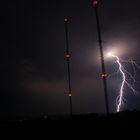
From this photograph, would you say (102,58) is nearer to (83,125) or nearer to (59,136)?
(83,125)

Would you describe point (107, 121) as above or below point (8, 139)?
above

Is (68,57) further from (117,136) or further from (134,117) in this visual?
(117,136)

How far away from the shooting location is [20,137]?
10.2 metres

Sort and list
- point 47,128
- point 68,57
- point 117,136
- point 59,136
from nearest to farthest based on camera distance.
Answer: point 117,136, point 59,136, point 47,128, point 68,57

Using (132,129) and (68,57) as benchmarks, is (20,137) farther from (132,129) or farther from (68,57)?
(68,57)

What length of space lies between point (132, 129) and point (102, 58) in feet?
12.1

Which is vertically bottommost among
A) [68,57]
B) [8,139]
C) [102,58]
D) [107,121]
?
[8,139]

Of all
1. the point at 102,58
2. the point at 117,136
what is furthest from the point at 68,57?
the point at 117,136

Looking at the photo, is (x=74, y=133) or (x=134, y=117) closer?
(x=74, y=133)

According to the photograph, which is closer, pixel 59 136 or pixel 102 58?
pixel 59 136

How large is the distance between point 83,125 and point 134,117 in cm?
282

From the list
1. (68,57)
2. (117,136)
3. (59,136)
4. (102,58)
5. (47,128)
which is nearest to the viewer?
(117,136)

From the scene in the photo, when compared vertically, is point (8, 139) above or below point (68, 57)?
below

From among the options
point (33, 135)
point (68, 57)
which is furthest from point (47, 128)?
point (68, 57)
